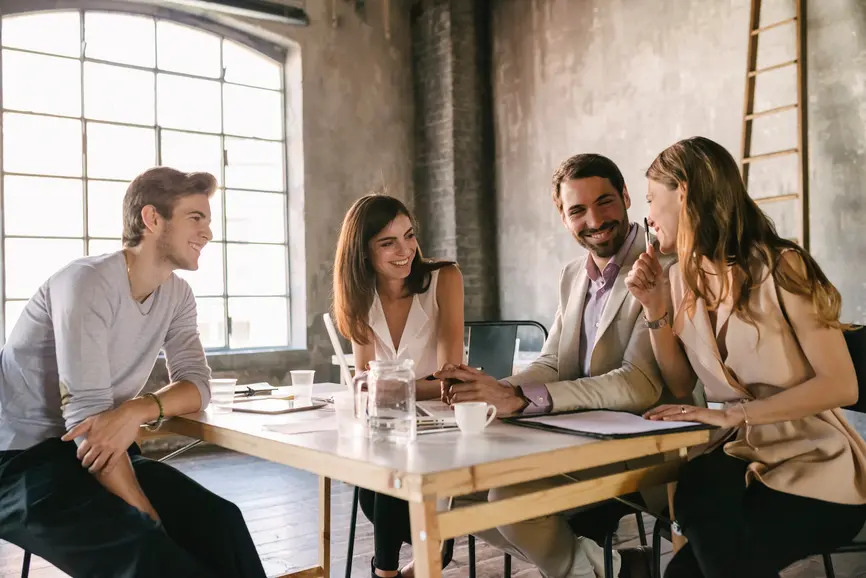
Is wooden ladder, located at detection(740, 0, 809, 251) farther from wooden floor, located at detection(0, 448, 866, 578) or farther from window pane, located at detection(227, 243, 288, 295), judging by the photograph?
window pane, located at detection(227, 243, 288, 295)

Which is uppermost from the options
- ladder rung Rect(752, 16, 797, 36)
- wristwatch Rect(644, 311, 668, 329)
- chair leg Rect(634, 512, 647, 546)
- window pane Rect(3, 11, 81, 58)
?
window pane Rect(3, 11, 81, 58)

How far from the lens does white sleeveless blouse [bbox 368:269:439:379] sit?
2.62 metres

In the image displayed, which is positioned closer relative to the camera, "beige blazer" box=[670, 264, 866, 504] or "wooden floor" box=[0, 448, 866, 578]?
"beige blazer" box=[670, 264, 866, 504]

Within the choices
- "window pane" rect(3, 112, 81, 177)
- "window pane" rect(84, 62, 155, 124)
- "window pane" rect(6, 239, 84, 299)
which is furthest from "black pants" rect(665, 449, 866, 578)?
"window pane" rect(84, 62, 155, 124)

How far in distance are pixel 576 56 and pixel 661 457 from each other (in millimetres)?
4677

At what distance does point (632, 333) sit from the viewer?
2062mm

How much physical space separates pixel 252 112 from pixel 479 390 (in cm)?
484

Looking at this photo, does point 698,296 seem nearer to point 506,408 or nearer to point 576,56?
point 506,408

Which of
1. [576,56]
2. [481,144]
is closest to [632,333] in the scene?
[576,56]

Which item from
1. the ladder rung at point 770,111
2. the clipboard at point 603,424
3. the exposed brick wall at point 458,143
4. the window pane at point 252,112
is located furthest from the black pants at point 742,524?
the window pane at point 252,112

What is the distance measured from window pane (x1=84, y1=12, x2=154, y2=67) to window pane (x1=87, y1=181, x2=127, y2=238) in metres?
0.89

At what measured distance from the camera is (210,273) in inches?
231

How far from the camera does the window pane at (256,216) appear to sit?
19.7 feet

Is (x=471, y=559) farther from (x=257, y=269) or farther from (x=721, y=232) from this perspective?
(x=257, y=269)
